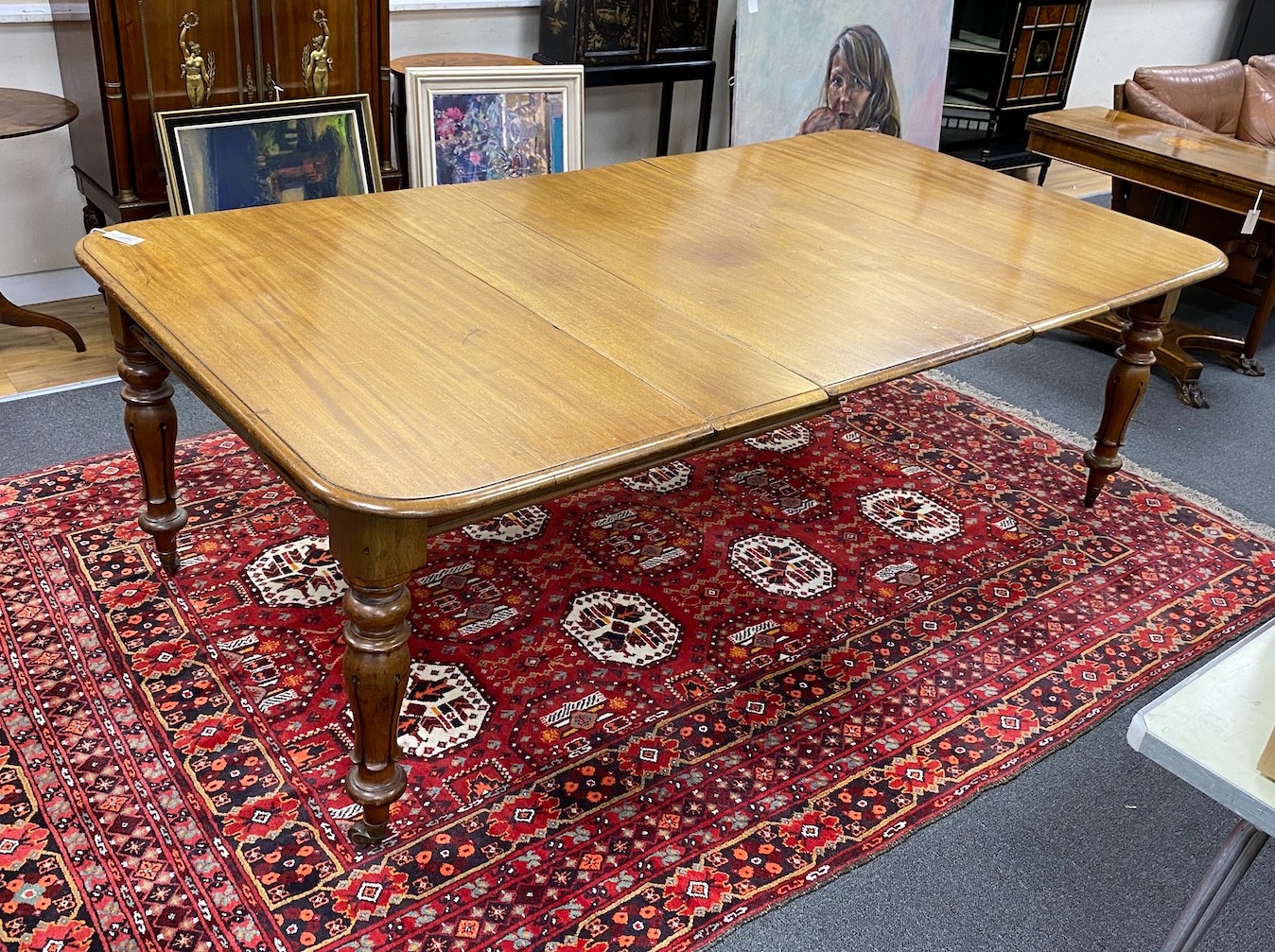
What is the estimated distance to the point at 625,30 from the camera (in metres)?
4.22

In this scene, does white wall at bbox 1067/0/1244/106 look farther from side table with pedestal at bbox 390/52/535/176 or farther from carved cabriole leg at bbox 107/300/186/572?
carved cabriole leg at bbox 107/300/186/572

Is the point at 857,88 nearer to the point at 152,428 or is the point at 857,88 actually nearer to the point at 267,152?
the point at 267,152

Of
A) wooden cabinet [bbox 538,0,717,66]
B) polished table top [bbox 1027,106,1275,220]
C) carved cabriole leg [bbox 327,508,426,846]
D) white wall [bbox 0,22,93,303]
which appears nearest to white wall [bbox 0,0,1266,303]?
white wall [bbox 0,22,93,303]

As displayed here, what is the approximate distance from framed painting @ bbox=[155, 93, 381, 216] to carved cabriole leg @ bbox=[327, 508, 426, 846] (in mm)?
1803

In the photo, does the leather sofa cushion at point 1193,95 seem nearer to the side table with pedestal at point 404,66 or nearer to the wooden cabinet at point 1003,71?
the wooden cabinet at point 1003,71

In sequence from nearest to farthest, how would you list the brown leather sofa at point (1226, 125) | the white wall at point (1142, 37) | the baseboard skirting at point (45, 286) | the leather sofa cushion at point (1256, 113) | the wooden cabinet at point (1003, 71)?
the baseboard skirting at point (45, 286), the brown leather sofa at point (1226, 125), the leather sofa cushion at point (1256, 113), the wooden cabinet at point (1003, 71), the white wall at point (1142, 37)

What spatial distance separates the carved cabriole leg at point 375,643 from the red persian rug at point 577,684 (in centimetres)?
13

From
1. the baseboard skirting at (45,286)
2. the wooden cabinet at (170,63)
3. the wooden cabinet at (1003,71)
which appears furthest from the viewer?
the wooden cabinet at (1003,71)

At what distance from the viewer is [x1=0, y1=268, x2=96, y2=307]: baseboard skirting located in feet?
12.0

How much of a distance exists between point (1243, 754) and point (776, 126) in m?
3.45

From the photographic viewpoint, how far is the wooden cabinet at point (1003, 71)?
5.35 metres

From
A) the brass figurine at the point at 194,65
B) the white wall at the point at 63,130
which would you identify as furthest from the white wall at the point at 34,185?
the brass figurine at the point at 194,65

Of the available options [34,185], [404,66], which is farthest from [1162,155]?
[34,185]

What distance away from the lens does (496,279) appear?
2.14 metres
